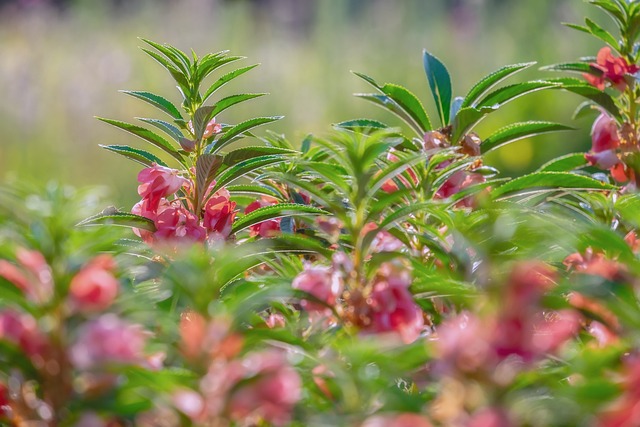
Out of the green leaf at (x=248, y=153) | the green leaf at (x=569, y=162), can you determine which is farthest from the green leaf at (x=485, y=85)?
the green leaf at (x=248, y=153)

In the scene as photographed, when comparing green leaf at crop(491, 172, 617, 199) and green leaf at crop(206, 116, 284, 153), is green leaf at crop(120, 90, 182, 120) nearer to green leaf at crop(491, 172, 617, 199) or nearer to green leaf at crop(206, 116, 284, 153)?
green leaf at crop(206, 116, 284, 153)

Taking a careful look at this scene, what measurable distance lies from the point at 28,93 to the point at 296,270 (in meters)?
6.77

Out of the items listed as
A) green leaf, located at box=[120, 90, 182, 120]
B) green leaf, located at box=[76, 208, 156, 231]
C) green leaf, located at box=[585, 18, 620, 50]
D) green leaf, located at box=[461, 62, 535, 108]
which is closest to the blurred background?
green leaf, located at box=[585, 18, 620, 50]

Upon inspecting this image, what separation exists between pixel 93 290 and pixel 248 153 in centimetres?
57

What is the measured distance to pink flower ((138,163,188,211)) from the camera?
133cm

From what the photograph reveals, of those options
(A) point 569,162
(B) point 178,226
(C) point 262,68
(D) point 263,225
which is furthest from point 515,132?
(C) point 262,68

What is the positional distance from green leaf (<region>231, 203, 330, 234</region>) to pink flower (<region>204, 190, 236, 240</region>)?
0.02 m

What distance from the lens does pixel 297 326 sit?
42.9 inches

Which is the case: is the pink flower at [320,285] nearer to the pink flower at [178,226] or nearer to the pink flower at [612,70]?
the pink flower at [178,226]

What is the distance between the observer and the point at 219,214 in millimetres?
1393

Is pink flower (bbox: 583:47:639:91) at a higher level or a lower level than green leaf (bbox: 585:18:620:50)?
lower

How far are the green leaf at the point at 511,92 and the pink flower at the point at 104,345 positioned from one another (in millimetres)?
771

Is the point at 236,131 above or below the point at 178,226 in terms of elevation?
above

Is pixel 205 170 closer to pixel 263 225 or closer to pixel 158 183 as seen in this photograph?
pixel 158 183
